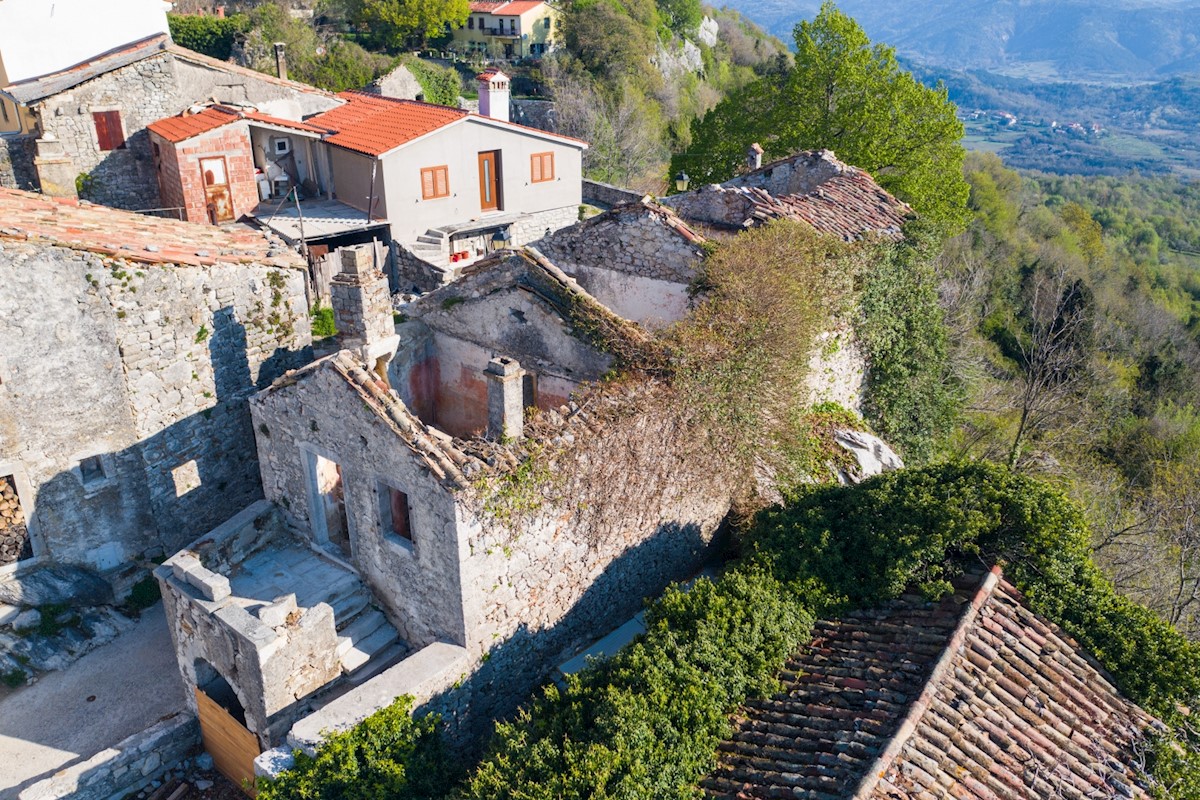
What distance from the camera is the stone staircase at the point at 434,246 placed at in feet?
82.3

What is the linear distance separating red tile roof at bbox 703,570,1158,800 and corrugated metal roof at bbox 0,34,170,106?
25290 millimetres

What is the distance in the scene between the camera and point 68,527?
43.4 feet

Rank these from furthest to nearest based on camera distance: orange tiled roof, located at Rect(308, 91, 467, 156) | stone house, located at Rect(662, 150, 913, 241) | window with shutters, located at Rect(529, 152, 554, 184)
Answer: window with shutters, located at Rect(529, 152, 554, 184), orange tiled roof, located at Rect(308, 91, 467, 156), stone house, located at Rect(662, 150, 913, 241)

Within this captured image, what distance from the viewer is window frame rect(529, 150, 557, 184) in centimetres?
2892

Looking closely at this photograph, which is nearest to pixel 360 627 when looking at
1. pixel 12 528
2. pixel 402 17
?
pixel 12 528

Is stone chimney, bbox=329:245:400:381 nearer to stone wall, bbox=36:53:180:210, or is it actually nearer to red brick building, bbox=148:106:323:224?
red brick building, bbox=148:106:323:224

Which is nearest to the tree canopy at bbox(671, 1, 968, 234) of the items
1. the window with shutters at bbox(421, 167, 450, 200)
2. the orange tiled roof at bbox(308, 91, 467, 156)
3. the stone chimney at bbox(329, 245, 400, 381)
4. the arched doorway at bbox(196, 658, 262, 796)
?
the window with shutters at bbox(421, 167, 450, 200)

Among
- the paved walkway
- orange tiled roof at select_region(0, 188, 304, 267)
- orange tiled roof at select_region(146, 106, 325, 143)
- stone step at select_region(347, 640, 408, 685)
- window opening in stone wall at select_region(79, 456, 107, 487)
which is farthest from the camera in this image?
orange tiled roof at select_region(146, 106, 325, 143)

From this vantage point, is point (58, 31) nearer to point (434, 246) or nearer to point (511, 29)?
point (434, 246)

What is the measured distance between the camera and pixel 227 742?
11.2m

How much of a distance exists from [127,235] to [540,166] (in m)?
17.7

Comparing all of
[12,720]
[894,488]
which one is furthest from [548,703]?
[12,720]

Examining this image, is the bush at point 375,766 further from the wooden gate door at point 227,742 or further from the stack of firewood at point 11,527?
the stack of firewood at point 11,527

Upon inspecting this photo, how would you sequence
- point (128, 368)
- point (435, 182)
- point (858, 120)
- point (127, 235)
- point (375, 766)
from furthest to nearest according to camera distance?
point (858, 120)
point (435, 182)
point (127, 235)
point (128, 368)
point (375, 766)
